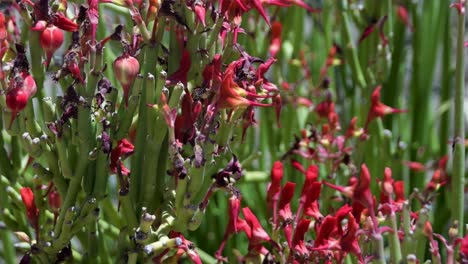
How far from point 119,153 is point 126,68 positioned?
89 millimetres

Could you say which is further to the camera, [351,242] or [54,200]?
A: [54,200]

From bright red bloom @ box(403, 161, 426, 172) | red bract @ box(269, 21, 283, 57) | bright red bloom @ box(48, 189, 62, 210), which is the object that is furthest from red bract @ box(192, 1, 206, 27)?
bright red bloom @ box(403, 161, 426, 172)

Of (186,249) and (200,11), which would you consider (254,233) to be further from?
(200,11)

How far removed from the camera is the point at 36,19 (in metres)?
0.87

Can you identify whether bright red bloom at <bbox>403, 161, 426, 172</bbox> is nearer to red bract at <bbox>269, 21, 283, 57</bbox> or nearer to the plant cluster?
red bract at <bbox>269, 21, 283, 57</bbox>

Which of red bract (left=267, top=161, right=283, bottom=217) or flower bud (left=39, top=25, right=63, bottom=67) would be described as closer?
flower bud (left=39, top=25, right=63, bottom=67)

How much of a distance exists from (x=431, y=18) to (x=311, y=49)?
30 centimetres

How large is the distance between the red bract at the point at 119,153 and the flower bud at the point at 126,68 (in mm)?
66

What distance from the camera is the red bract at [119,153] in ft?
2.86

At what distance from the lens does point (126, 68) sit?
0.83 metres

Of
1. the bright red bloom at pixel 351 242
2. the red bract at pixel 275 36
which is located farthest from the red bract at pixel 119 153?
the red bract at pixel 275 36

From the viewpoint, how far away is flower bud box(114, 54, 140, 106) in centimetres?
83

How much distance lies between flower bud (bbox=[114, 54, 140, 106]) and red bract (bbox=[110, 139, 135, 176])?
0.07m

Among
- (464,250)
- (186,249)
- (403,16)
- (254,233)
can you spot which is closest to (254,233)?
(254,233)
